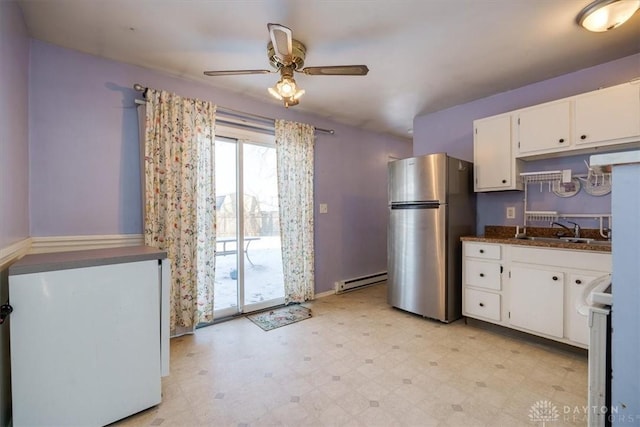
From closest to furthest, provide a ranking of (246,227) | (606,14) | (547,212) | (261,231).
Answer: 1. (606,14)
2. (547,212)
3. (246,227)
4. (261,231)

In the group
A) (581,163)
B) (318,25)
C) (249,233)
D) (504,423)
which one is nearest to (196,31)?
(318,25)

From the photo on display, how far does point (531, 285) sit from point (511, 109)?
6.06 feet

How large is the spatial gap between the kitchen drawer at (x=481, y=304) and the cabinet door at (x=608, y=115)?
153 centimetres

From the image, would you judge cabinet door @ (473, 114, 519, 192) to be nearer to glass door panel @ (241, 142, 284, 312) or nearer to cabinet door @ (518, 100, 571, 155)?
cabinet door @ (518, 100, 571, 155)

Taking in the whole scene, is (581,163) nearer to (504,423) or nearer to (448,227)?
(448,227)

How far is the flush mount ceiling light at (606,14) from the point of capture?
1.69 m

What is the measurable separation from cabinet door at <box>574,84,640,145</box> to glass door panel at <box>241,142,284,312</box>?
2.94m

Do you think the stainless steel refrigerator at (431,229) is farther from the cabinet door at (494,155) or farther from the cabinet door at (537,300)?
the cabinet door at (537,300)

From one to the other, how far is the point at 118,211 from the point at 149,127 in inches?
30.0

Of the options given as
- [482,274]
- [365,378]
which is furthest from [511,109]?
[365,378]

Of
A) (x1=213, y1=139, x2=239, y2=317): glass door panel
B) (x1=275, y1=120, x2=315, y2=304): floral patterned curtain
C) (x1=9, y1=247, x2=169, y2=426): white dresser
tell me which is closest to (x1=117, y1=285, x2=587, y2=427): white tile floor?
(x1=9, y1=247, x2=169, y2=426): white dresser

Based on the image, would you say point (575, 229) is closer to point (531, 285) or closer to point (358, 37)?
point (531, 285)

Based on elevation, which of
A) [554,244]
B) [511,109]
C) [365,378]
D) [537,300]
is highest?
[511,109]

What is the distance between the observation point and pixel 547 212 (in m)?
2.73
